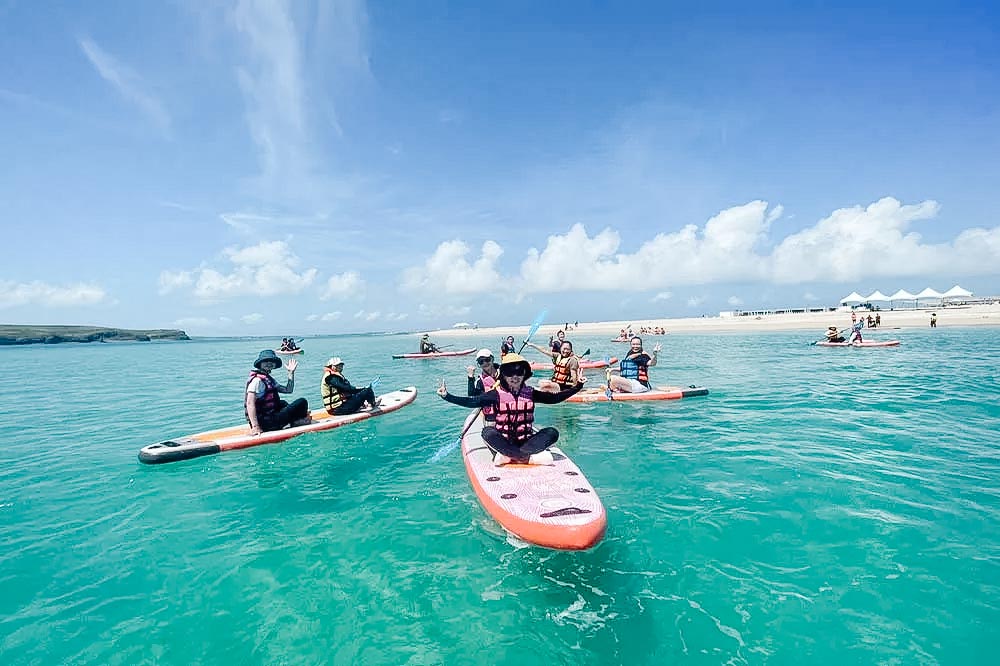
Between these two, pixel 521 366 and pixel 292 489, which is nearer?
pixel 521 366

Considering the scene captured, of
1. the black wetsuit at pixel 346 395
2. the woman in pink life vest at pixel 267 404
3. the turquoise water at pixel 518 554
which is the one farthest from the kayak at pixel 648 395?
the woman in pink life vest at pixel 267 404

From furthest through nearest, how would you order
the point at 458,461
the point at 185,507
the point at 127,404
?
1. the point at 127,404
2. the point at 458,461
3. the point at 185,507

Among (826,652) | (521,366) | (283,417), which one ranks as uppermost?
(521,366)

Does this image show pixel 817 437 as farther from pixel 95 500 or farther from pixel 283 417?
pixel 95 500

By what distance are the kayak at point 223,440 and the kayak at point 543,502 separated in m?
6.17

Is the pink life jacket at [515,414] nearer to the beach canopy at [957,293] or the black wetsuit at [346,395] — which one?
the black wetsuit at [346,395]

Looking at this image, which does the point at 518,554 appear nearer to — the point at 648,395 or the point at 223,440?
the point at 223,440

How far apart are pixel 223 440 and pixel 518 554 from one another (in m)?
8.67

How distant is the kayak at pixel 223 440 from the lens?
33.6 feet

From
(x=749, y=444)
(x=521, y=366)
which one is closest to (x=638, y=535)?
(x=521, y=366)

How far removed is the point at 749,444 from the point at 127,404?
2347 cm

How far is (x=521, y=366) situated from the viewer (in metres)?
7.08

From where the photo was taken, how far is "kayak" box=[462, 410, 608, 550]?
5.26 m

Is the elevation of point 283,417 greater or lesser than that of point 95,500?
greater
